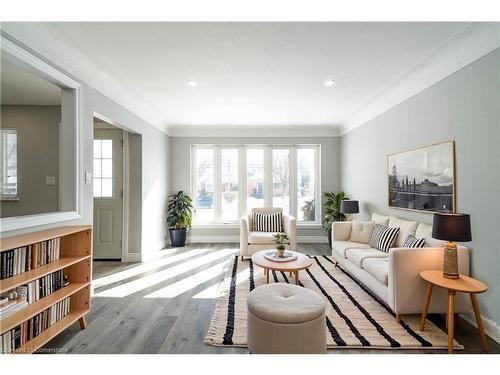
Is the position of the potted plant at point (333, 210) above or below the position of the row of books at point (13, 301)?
above

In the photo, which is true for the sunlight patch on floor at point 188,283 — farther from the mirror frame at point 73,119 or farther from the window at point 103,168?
the window at point 103,168

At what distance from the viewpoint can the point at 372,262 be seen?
2.59 meters

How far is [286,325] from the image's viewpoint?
5.02 ft

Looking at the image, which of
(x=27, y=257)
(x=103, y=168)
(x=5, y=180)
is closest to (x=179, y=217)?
(x=103, y=168)

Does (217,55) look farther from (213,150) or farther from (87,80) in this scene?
(213,150)

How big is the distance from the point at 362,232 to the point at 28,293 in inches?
148

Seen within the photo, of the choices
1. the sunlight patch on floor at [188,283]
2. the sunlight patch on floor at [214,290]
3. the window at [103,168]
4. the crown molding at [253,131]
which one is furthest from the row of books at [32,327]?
the crown molding at [253,131]

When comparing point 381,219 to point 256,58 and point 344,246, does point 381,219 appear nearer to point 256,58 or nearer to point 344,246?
point 344,246

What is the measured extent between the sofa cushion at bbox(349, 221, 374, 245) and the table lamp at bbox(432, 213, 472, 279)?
146 cm

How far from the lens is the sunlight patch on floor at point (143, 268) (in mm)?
3113

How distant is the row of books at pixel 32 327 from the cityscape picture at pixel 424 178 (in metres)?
3.75

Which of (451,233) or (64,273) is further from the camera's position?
(64,273)

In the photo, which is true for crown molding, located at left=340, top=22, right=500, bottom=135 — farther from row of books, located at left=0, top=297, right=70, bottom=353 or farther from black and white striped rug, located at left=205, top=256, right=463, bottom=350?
row of books, located at left=0, top=297, right=70, bottom=353
